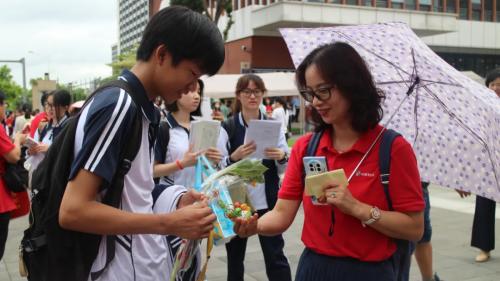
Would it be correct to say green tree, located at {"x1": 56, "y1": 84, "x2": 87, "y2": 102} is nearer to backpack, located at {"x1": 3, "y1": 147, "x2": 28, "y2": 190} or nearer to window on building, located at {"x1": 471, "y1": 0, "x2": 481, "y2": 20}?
backpack, located at {"x1": 3, "y1": 147, "x2": 28, "y2": 190}

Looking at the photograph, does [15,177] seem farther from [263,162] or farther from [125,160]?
[125,160]

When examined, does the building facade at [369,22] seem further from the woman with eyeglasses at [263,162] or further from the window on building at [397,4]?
the woman with eyeglasses at [263,162]

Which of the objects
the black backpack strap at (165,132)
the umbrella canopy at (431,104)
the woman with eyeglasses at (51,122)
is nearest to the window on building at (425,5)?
the woman with eyeglasses at (51,122)

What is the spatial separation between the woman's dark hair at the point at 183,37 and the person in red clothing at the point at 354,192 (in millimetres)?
642

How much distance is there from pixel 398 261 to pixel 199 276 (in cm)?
89

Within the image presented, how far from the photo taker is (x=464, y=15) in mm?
39906

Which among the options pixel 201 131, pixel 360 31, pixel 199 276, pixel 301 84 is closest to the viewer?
pixel 199 276

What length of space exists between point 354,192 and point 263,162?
2.22m

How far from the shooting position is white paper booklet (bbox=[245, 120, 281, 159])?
13.5 feet

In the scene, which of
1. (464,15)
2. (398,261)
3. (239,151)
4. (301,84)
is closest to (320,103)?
(301,84)

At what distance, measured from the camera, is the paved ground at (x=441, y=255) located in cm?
532

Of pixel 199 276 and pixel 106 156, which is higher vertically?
pixel 106 156

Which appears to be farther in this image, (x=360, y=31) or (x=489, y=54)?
(x=489, y=54)

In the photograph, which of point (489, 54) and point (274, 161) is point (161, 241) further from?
point (489, 54)
